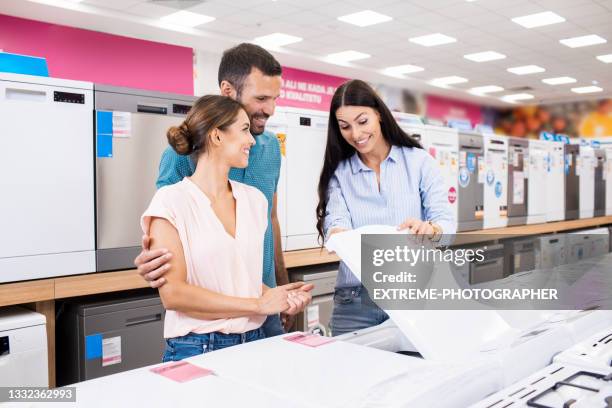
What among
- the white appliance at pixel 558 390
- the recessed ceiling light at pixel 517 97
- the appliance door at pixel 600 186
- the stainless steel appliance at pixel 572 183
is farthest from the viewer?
the recessed ceiling light at pixel 517 97

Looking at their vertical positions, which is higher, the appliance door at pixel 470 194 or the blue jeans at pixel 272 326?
the appliance door at pixel 470 194

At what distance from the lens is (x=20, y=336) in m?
2.15

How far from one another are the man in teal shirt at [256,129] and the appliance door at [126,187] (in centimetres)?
110

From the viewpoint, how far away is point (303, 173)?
11.1 ft

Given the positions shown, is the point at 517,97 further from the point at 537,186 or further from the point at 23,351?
the point at 23,351

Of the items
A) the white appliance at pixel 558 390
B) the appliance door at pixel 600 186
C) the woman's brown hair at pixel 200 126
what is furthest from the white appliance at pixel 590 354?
the appliance door at pixel 600 186

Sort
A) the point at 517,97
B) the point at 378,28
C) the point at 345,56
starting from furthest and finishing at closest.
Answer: the point at 517,97 → the point at 345,56 → the point at 378,28

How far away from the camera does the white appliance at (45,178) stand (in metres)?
2.34

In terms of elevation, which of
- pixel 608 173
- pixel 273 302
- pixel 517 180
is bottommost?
pixel 273 302

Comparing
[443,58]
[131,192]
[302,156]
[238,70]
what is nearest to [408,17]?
[443,58]

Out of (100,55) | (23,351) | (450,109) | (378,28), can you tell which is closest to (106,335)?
(23,351)

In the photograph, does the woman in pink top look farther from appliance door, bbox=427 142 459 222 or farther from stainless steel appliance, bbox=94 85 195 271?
appliance door, bbox=427 142 459 222

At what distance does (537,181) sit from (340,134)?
4.05m

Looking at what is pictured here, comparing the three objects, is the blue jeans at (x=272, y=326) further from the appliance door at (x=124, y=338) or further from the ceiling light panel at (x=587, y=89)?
the ceiling light panel at (x=587, y=89)
